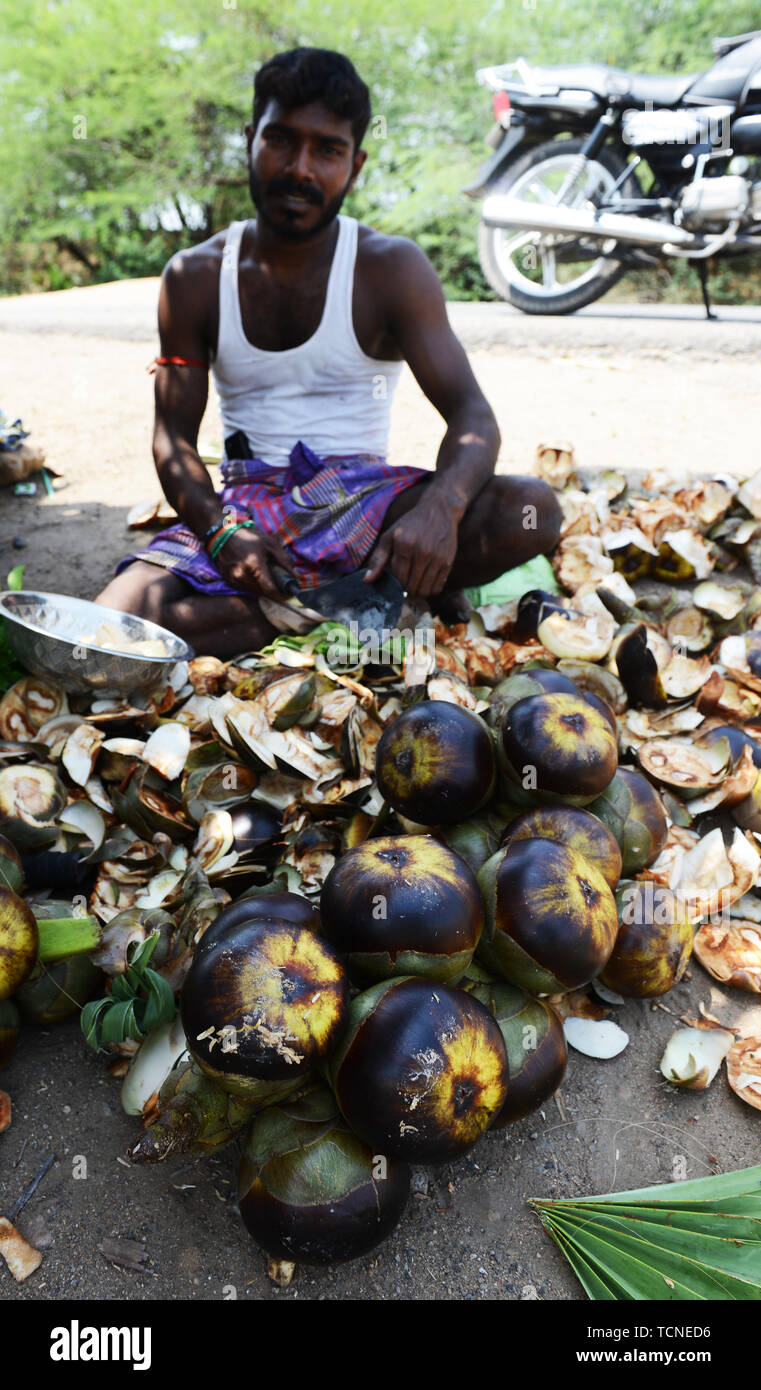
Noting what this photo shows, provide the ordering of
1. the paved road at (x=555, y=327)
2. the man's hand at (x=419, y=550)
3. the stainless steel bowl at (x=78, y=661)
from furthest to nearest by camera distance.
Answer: the paved road at (x=555, y=327) < the man's hand at (x=419, y=550) < the stainless steel bowl at (x=78, y=661)

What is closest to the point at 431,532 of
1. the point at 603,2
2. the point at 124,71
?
the point at 124,71

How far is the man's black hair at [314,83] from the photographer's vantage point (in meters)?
2.53

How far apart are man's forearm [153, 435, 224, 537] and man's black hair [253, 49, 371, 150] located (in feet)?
3.32

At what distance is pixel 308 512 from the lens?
2.82 meters

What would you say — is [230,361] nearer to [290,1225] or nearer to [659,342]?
[290,1225]

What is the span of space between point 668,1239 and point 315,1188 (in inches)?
22.1

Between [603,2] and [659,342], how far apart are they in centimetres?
931

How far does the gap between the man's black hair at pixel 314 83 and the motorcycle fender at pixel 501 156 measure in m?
4.87

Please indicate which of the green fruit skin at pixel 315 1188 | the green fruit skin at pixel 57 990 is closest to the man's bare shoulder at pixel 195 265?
the green fruit skin at pixel 57 990

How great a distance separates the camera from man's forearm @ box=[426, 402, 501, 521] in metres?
2.66

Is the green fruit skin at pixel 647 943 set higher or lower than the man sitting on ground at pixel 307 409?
lower

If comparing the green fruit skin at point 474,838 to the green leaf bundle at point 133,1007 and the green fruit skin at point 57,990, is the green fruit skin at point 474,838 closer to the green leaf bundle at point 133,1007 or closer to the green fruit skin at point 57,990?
the green leaf bundle at point 133,1007

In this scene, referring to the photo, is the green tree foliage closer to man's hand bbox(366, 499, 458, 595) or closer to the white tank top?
the white tank top

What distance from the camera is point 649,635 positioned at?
97.8 inches
